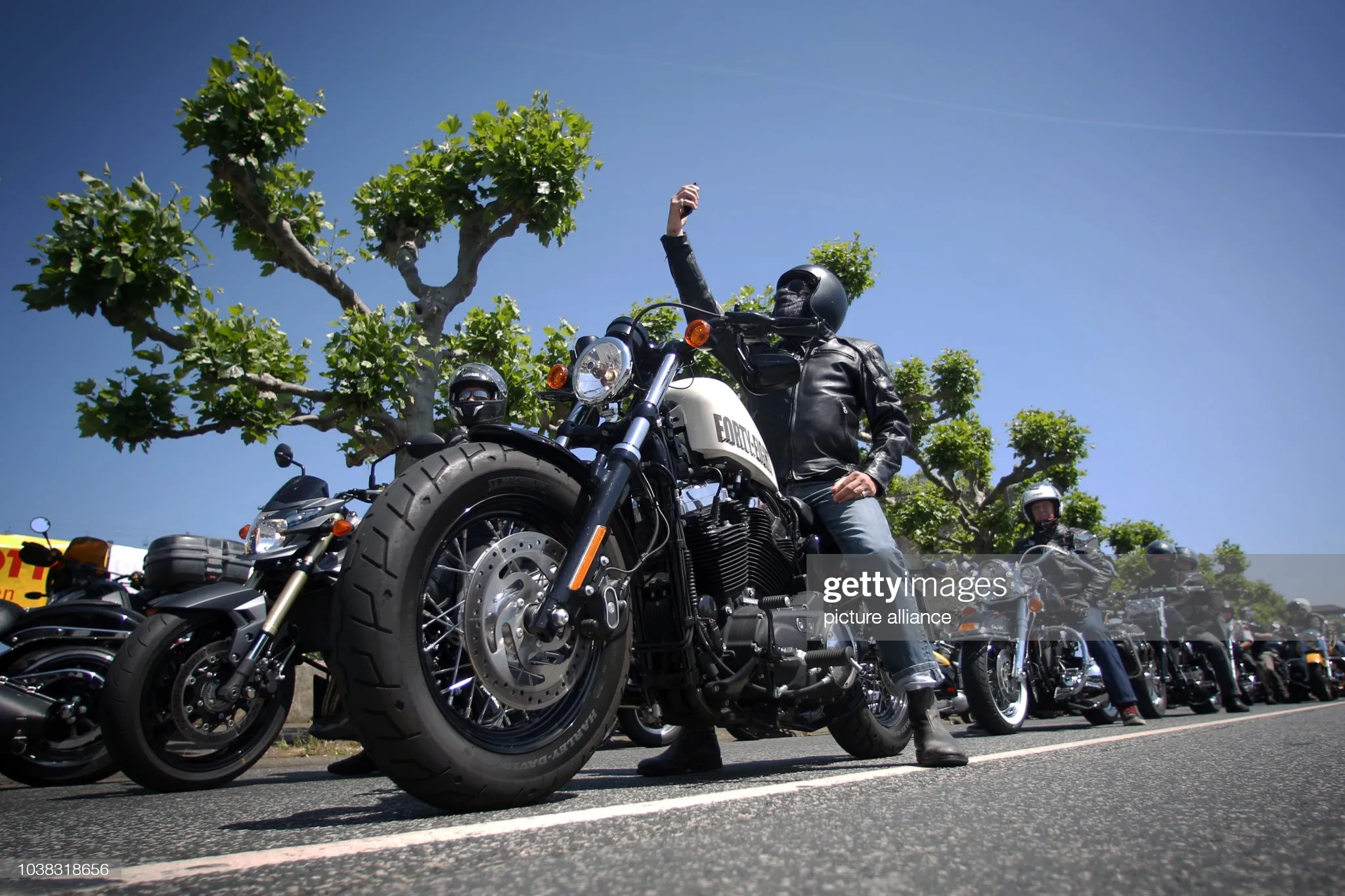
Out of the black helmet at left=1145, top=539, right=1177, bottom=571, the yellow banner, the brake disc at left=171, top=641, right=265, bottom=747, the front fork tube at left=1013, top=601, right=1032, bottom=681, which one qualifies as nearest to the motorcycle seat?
the brake disc at left=171, top=641, right=265, bottom=747

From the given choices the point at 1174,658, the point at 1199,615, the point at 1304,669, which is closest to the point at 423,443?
the point at 1174,658

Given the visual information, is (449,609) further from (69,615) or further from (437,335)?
(437,335)

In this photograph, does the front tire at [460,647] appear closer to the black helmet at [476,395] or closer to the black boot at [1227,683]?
the black helmet at [476,395]

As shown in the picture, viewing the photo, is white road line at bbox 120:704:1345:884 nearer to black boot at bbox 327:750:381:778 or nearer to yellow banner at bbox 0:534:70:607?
black boot at bbox 327:750:381:778

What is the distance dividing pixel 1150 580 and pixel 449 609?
11159mm

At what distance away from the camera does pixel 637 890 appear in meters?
1.21

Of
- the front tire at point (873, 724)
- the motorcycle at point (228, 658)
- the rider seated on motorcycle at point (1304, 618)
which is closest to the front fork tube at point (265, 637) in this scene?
the motorcycle at point (228, 658)

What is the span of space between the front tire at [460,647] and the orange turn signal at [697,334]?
69 cm

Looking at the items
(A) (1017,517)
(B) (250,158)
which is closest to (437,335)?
(B) (250,158)

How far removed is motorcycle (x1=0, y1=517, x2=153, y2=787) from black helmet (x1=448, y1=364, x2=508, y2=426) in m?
2.04

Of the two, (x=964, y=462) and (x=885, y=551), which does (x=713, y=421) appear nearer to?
(x=885, y=551)

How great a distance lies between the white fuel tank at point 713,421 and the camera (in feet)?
9.57

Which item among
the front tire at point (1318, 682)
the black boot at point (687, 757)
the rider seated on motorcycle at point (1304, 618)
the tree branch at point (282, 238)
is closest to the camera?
the black boot at point (687, 757)

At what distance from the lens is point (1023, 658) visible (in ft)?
21.9
